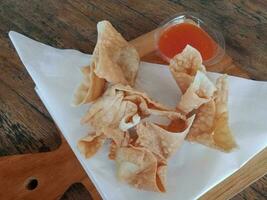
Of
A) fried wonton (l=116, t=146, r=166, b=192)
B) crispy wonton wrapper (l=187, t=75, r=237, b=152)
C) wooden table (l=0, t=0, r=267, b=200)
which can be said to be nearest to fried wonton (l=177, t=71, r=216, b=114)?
crispy wonton wrapper (l=187, t=75, r=237, b=152)

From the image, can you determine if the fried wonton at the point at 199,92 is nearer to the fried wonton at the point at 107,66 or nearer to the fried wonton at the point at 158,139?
the fried wonton at the point at 158,139

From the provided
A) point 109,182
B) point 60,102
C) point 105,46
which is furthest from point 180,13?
point 109,182

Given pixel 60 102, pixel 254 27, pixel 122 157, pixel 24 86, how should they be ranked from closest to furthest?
pixel 122 157
pixel 60 102
pixel 24 86
pixel 254 27

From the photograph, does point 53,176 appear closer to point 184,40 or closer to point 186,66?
point 186,66

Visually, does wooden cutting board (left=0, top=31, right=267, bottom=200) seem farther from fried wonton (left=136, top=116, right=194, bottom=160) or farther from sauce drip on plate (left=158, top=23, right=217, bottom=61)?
sauce drip on plate (left=158, top=23, right=217, bottom=61)

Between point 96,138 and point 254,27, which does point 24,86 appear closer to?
point 96,138
